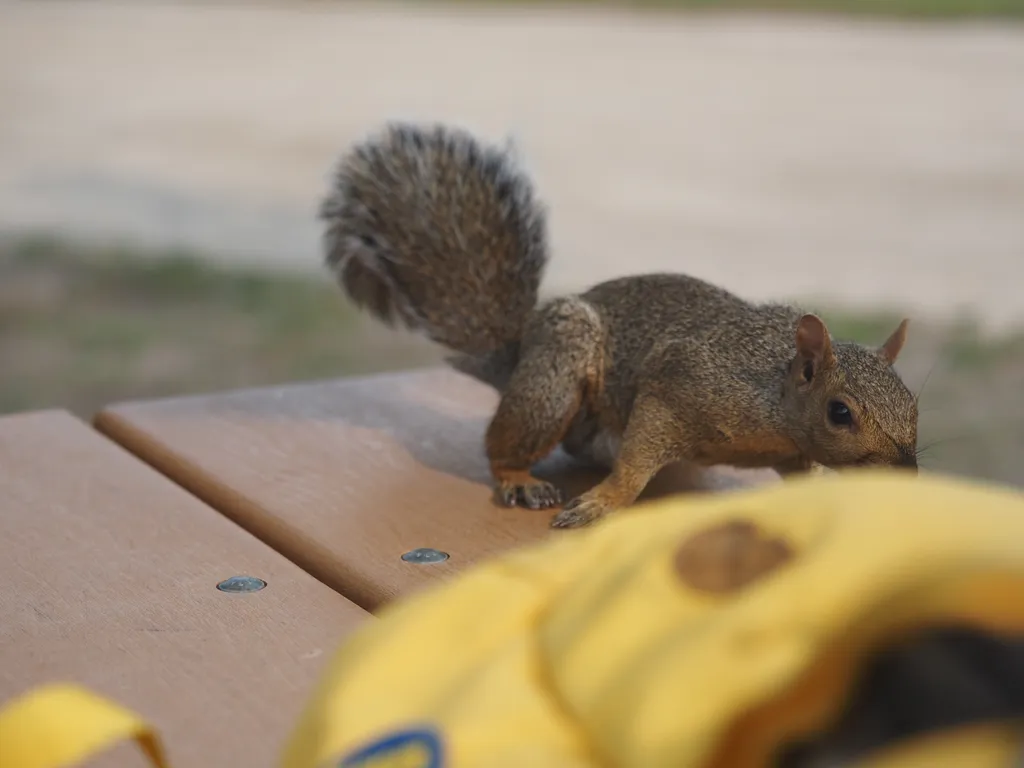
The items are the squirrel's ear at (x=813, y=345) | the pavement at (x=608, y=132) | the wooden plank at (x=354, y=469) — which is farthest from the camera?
the pavement at (x=608, y=132)

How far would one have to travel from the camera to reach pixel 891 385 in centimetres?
119

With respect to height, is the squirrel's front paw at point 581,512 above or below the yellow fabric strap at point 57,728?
below

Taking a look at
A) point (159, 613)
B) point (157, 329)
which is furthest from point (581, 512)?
point (157, 329)

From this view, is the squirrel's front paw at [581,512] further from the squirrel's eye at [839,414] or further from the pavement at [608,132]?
the pavement at [608,132]

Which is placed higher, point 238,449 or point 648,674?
point 648,674

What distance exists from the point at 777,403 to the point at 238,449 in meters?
0.51

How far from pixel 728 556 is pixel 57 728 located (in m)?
0.27

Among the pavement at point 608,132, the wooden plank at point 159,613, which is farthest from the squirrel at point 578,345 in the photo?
the pavement at point 608,132

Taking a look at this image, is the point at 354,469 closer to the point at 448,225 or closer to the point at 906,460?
the point at 448,225

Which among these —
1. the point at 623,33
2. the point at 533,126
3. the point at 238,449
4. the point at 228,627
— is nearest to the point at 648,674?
the point at 228,627

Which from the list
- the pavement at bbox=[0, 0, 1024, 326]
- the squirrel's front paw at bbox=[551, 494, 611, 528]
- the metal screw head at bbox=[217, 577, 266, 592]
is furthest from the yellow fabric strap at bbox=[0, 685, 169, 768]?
the pavement at bbox=[0, 0, 1024, 326]

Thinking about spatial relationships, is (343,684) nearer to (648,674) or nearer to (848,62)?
(648,674)

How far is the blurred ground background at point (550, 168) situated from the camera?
331 centimetres

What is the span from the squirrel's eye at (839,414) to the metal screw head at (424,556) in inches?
13.7
